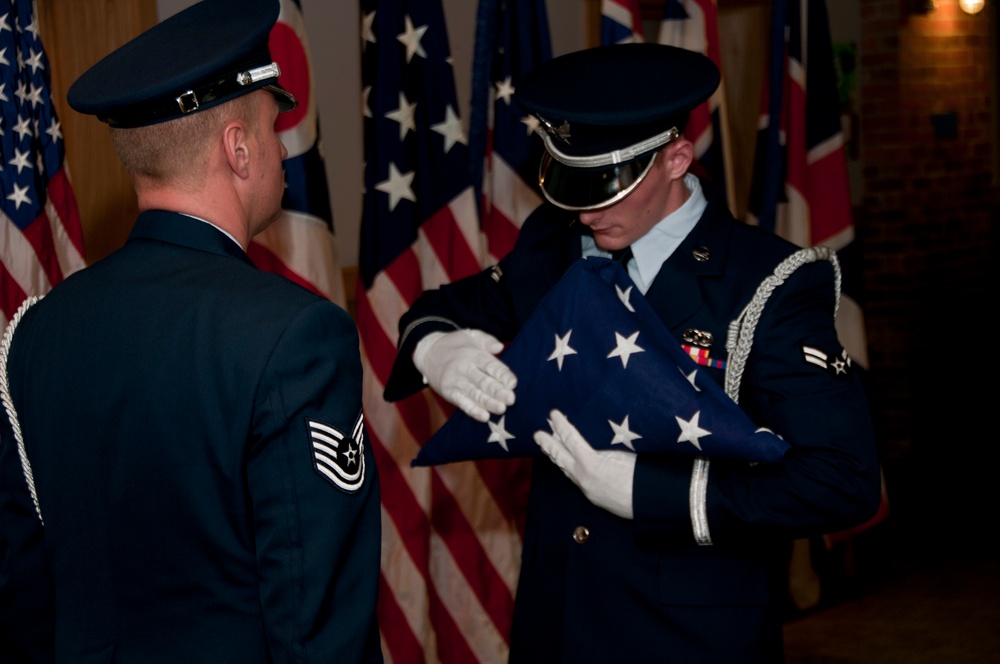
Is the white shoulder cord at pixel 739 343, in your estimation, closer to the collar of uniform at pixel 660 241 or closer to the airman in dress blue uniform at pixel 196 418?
the collar of uniform at pixel 660 241

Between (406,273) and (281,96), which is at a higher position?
(281,96)

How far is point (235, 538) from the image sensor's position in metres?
1.13

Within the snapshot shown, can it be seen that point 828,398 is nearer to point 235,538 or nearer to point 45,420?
point 235,538

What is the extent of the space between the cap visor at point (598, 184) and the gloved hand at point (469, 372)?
0.90 feet

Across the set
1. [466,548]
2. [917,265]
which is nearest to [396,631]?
[466,548]

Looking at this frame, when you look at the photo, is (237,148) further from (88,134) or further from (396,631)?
(396,631)

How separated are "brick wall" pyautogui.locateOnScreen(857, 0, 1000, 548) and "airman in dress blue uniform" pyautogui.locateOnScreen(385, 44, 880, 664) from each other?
380 centimetres

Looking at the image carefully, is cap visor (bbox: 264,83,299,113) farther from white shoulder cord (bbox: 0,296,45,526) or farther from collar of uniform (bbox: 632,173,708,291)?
collar of uniform (bbox: 632,173,708,291)

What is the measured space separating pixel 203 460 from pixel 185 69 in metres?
0.43

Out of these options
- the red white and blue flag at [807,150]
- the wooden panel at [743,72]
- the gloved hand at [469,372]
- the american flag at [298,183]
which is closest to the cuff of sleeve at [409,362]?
the gloved hand at [469,372]

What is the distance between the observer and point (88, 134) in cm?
256

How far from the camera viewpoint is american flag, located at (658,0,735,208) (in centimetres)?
295

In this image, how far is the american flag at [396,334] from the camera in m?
2.55

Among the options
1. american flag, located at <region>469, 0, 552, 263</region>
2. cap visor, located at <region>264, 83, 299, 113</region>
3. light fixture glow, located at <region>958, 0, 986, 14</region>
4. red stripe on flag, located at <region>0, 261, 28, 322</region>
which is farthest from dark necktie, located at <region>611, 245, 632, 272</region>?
light fixture glow, located at <region>958, 0, 986, 14</region>
